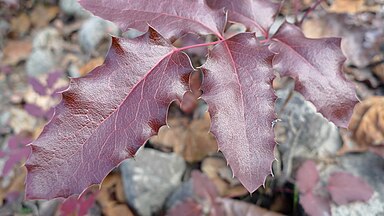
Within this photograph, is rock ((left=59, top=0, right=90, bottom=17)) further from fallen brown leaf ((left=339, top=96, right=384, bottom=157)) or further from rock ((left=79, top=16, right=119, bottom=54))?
fallen brown leaf ((left=339, top=96, right=384, bottom=157))

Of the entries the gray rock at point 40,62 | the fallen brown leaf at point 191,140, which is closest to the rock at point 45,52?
the gray rock at point 40,62

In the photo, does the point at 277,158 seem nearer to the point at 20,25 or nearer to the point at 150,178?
the point at 150,178

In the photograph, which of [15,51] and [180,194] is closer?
[180,194]

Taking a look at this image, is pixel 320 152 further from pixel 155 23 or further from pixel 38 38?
pixel 38 38

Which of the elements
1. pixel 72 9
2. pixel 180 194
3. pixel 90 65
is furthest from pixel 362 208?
pixel 72 9

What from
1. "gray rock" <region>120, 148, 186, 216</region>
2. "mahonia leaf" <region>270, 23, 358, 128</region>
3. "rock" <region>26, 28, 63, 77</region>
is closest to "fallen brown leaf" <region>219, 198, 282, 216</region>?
"gray rock" <region>120, 148, 186, 216</region>

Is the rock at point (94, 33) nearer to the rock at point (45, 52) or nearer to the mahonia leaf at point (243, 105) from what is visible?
the rock at point (45, 52)
